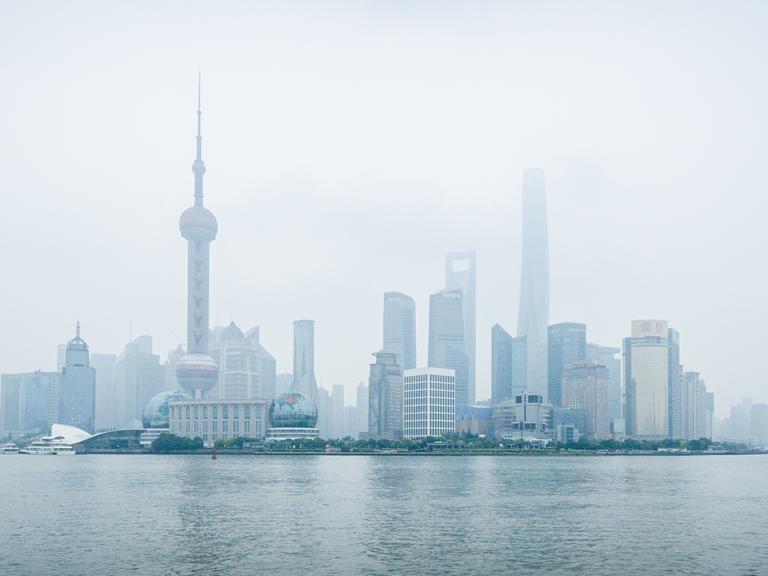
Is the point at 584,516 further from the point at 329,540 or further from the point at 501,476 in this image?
the point at 501,476

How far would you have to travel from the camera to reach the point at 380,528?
266ft

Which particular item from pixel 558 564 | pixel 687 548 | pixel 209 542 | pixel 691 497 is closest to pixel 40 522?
pixel 209 542

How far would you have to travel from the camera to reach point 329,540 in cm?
7388

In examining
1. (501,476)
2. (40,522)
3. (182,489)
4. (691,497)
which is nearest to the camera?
(40,522)

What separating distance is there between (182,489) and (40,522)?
3917 centimetres

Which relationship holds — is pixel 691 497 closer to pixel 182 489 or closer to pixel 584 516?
pixel 584 516

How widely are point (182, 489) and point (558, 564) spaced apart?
71458 mm

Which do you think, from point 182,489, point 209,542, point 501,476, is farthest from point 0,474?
point 209,542

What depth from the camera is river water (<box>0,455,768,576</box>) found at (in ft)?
210

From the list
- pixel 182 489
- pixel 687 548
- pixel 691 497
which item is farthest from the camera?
pixel 182 489

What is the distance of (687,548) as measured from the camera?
71.8 meters

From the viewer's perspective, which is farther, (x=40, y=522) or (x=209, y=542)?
(x=40, y=522)

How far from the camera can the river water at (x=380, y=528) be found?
210 ft

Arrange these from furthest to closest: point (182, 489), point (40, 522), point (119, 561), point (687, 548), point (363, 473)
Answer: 1. point (363, 473)
2. point (182, 489)
3. point (40, 522)
4. point (687, 548)
5. point (119, 561)
